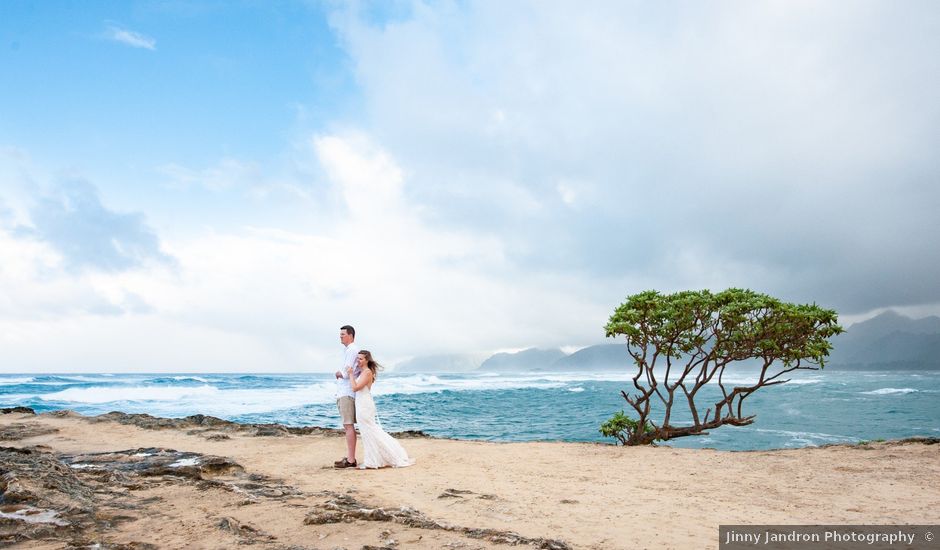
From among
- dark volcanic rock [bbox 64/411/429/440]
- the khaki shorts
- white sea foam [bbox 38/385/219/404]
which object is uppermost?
the khaki shorts

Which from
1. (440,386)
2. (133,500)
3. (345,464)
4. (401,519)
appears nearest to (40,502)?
(133,500)

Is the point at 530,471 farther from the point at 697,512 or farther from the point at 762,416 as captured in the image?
the point at 762,416

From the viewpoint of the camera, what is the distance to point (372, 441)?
26.7 feet

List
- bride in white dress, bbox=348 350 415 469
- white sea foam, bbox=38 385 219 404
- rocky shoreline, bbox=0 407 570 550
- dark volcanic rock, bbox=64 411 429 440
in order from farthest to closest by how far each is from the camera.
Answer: white sea foam, bbox=38 385 219 404 < dark volcanic rock, bbox=64 411 429 440 < bride in white dress, bbox=348 350 415 469 < rocky shoreline, bbox=0 407 570 550

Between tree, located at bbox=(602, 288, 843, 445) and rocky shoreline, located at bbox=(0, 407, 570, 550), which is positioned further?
tree, located at bbox=(602, 288, 843, 445)

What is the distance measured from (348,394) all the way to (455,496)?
304 cm

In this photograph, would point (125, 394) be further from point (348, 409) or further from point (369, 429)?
point (369, 429)

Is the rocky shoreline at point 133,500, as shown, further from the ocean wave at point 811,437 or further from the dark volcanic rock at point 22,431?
the ocean wave at point 811,437

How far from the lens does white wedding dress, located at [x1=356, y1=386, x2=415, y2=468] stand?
8148mm

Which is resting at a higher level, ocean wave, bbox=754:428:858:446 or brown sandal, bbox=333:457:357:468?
brown sandal, bbox=333:457:357:468

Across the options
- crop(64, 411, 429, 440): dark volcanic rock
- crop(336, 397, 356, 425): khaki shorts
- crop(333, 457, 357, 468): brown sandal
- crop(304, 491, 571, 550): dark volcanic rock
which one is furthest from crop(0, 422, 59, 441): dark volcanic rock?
crop(304, 491, 571, 550): dark volcanic rock

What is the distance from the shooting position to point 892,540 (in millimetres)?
4473

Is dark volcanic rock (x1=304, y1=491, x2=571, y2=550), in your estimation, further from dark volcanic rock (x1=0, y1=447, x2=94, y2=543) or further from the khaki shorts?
the khaki shorts

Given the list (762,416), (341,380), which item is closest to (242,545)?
(341,380)
